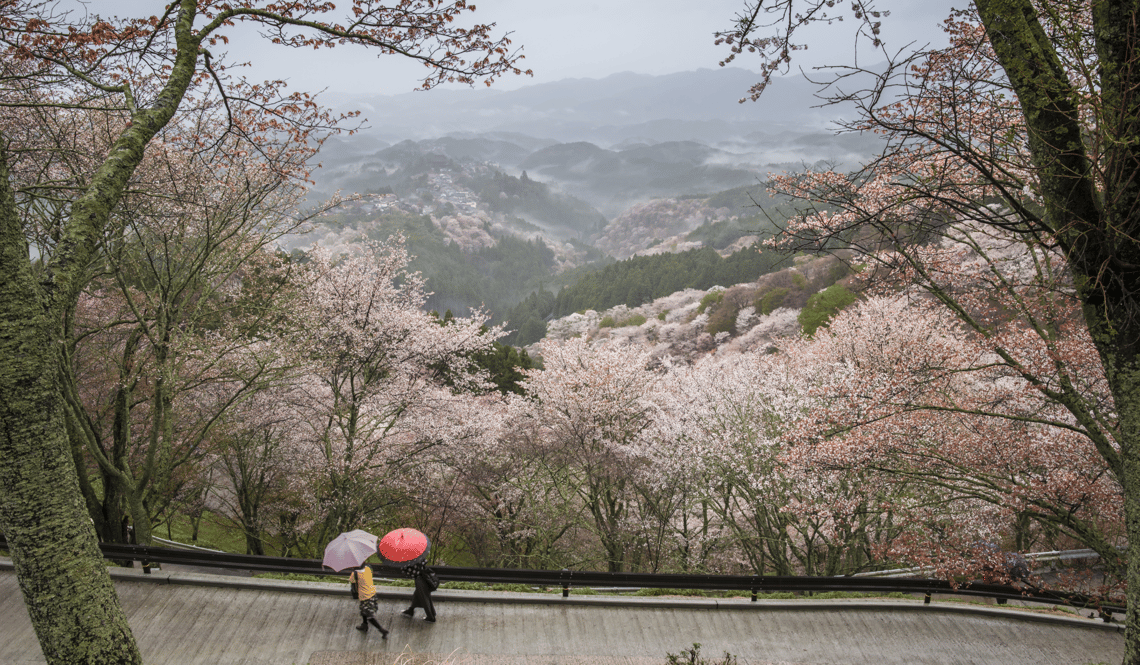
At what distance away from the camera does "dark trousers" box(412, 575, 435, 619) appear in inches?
272

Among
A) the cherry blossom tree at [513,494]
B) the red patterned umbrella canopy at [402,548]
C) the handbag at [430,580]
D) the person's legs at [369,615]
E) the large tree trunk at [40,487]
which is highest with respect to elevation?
the large tree trunk at [40,487]

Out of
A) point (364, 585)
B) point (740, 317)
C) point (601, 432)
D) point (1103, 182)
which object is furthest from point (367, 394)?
point (740, 317)

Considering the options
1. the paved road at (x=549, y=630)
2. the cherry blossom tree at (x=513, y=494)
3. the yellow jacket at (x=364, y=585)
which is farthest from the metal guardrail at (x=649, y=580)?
the cherry blossom tree at (x=513, y=494)

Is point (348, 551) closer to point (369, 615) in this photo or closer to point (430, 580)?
point (369, 615)

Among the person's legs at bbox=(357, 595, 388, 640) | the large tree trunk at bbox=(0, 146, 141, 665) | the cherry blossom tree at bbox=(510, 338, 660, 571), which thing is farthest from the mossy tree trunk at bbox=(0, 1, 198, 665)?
the cherry blossom tree at bbox=(510, 338, 660, 571)

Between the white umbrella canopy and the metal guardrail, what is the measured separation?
1037mm

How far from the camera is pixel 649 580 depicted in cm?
784

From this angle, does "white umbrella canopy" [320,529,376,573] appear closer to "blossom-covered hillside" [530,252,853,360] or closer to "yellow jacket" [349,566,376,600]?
"yellow jacket" [349,566,376,600]

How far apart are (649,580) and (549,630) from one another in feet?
5.53

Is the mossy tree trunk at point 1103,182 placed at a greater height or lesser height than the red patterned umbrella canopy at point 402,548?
greater

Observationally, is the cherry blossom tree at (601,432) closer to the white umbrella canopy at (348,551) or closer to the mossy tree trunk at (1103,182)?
the white umbrella canopy at (348,551)

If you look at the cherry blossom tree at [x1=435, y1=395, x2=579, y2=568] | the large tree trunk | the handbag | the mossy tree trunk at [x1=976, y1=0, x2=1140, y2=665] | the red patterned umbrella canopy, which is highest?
the mossy tree trunk at [x1=976, y1=0, x2=1140, y2=665]

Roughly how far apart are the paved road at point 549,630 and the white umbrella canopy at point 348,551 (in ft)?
2.94

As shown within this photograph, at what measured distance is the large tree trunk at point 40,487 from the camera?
3473 mm
